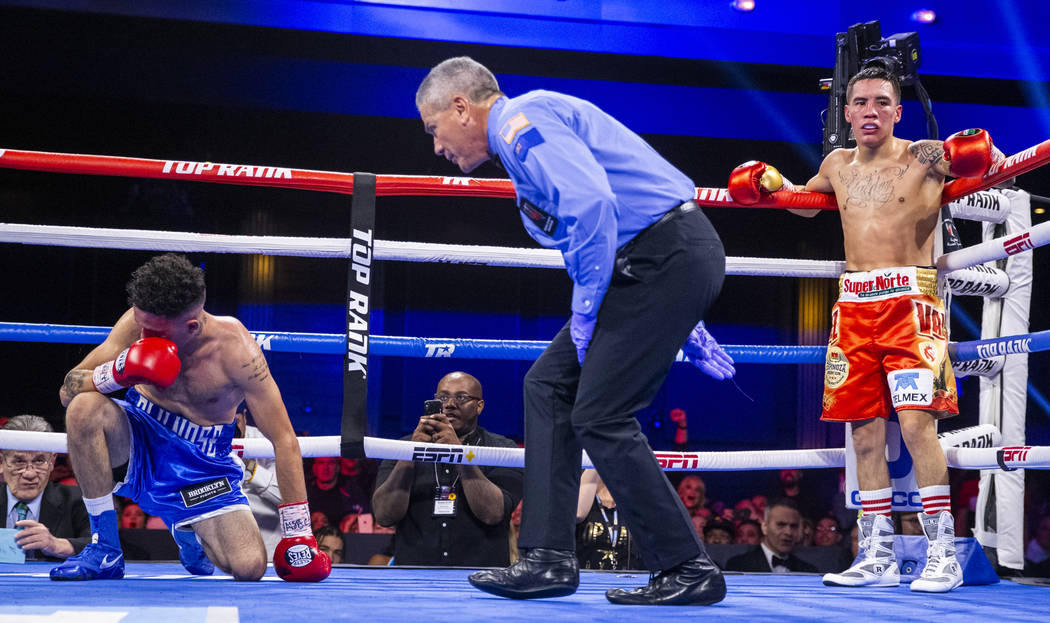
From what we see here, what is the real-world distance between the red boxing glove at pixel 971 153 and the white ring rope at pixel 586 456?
2.16 ft

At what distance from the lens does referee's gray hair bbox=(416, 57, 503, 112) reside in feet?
5.63

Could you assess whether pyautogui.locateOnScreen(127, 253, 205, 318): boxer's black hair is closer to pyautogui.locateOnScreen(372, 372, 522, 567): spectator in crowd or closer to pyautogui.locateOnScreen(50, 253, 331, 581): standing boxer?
pyautogui.locateOnScreen(50, 253, 331, 581): standing boxer

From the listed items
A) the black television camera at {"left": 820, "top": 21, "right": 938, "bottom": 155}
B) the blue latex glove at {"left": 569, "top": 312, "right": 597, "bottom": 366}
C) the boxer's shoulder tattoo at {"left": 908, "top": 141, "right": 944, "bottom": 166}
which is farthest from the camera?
the black television camera at {"left": 820, "top": 21, "right": 938, "bottom": 155}

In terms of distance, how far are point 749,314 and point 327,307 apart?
3958 millimetres

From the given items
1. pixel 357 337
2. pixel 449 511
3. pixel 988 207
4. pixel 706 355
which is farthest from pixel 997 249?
pixel 449 511

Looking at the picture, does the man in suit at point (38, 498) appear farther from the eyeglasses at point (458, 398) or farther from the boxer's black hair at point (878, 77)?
the boxer's black hair at point (878, 77)

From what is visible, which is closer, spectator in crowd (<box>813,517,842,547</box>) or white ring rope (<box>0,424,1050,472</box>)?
white ring rope (<box>0,424,1050,472</box>)

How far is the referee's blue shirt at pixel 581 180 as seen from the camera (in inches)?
60.6

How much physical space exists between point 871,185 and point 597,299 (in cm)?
122

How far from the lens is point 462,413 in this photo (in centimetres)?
308

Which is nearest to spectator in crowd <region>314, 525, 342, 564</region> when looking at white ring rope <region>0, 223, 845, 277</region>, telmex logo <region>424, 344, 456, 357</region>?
telmex logo <region>424, 344, 456, 357</region>

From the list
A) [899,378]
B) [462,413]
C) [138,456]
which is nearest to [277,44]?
[462,413]

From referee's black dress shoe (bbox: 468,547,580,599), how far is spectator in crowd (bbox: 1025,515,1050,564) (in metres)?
5.34

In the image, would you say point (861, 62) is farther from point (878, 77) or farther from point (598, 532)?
point (598, 532)
